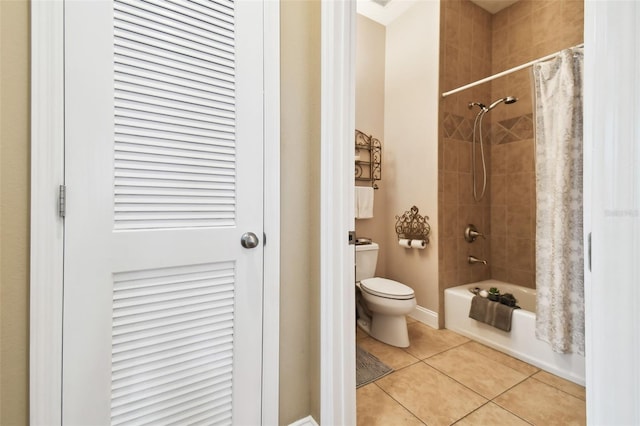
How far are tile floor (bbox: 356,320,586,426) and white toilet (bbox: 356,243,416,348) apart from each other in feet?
0.39

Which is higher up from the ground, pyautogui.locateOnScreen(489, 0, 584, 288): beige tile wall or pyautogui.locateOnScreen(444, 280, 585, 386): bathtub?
pyautogui.locateOnScreen(489, 0, 584, 288): beige tile wall

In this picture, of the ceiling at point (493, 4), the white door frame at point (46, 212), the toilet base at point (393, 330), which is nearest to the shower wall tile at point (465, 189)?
the toilet base at point (393, 330)

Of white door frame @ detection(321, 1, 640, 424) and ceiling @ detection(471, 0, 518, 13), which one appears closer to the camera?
white door frame @ detection(321, 1, 640, 424)

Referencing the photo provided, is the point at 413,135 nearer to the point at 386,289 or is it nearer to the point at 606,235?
the point at 386,289

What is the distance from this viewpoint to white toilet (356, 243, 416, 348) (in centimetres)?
198

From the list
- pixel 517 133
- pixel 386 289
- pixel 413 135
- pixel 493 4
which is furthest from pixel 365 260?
pixel 493 4

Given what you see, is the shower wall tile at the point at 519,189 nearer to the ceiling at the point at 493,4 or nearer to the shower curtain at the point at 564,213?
the shower curtain at the point at 564,213

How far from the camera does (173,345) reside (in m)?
0.95

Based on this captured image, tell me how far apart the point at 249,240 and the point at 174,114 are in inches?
20.0

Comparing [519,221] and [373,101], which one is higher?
[373,101]

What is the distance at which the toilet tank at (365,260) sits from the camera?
7.65 ft

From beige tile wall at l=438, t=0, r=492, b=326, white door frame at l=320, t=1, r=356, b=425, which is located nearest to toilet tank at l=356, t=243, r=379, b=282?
beige tile wall at l=438, t=0, r=492, b=326

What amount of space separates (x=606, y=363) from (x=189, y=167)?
3.75 ft

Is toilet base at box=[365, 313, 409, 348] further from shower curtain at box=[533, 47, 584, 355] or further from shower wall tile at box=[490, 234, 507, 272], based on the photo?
shower wall tile at box=[490, 234, 507, 272]
